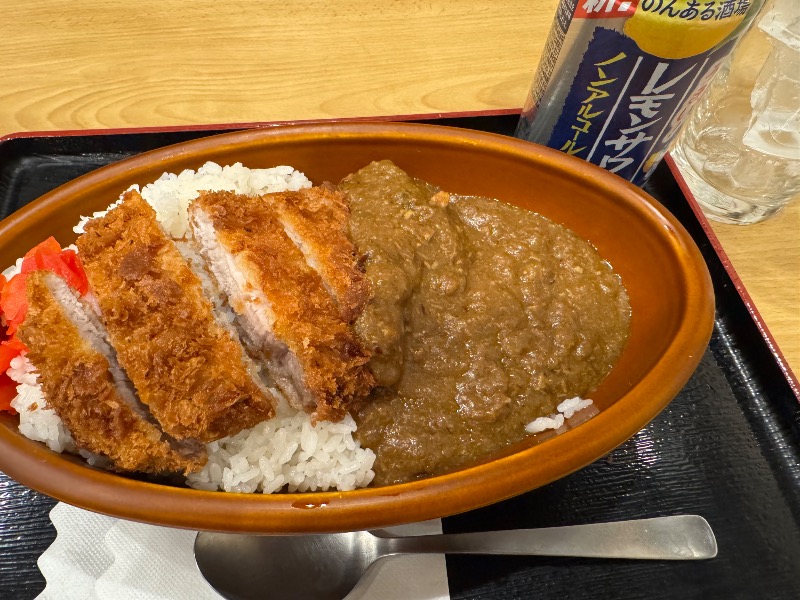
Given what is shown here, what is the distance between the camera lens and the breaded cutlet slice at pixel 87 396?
1200mm

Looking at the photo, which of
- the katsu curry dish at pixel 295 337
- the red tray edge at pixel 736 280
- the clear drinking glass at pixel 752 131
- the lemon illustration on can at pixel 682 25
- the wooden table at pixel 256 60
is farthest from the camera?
the wooden table at pixel 256 60

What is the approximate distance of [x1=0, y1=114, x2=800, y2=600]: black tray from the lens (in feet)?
4.46

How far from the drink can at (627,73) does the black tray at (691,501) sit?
0.51 metres

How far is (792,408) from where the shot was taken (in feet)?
5.16

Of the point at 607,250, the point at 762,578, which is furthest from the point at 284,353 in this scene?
the point at 762,578

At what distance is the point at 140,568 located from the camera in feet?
4.34

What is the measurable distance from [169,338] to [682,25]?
A: 59.9 inches

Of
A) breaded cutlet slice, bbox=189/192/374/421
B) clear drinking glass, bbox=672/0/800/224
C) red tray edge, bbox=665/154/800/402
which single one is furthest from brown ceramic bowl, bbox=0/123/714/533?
clear drinking glass, bbox=672/0/800/224

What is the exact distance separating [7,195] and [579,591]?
234cm

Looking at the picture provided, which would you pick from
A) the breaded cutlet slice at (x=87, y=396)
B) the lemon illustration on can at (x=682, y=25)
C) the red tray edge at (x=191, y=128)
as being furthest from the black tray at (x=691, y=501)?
the red tray edge at (x=191, y=128)

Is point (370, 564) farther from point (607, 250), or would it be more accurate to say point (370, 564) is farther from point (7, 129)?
point (7, 129)

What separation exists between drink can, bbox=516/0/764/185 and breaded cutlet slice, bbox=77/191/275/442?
1272 mm

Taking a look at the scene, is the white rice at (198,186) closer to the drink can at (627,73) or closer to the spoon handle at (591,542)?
the drink can at (627,73)

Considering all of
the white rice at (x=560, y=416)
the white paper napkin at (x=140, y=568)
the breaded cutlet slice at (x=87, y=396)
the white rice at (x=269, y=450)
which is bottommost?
the white paper napkin at (x=140, y=568)
